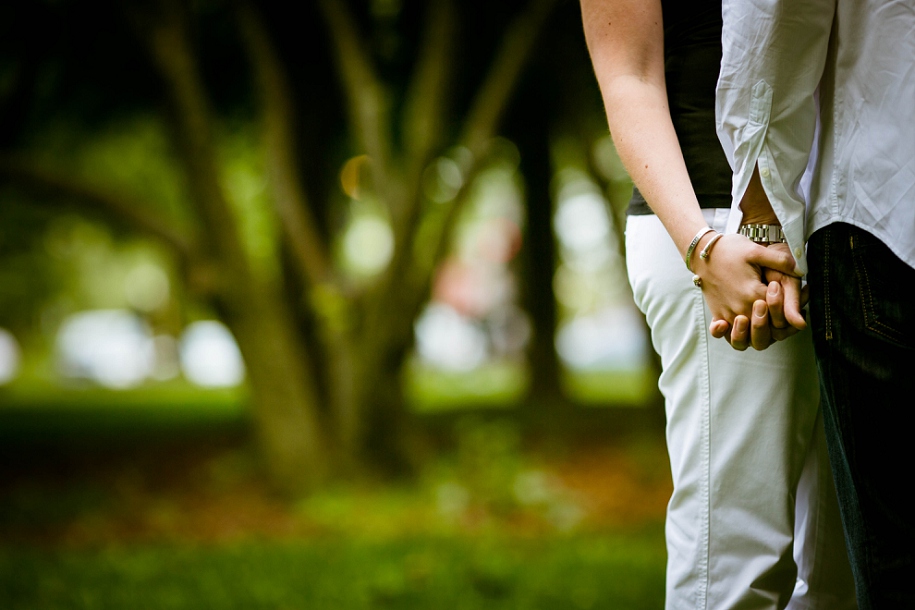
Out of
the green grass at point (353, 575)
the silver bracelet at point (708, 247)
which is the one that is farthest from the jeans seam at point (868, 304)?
the green grass at point (353, 575)

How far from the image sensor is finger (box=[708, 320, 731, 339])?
4.75ft

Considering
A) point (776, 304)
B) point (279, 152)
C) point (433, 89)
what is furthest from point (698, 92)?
point (279, 152)

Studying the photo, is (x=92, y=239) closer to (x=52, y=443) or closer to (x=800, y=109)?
(x=52, y=443)

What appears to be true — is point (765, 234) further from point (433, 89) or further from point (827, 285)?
point (433, 89)

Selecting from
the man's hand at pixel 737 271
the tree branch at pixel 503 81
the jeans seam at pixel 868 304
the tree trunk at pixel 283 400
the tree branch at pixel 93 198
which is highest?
the tree branch at pixel 503 81

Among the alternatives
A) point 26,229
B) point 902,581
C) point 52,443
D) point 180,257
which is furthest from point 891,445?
point 26,229

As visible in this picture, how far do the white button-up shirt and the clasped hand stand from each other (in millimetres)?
39

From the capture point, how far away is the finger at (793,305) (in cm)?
134

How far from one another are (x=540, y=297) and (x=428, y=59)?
22.8 ft

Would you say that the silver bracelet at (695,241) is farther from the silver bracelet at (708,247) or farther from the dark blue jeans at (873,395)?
the dark blue jeans at (873,395)

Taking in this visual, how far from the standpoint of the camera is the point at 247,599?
13.3 feet

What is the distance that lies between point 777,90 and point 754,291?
33cm

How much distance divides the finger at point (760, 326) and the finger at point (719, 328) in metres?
0.05

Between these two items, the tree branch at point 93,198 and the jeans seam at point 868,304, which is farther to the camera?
the tree branch at point 93,198
